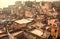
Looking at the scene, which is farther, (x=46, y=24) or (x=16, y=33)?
(x=46, y=24)

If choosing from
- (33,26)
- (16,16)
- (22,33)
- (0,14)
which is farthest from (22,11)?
(22,33)

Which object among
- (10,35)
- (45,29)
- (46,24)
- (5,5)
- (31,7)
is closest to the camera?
(10,35)

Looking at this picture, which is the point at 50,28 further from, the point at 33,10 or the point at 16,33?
the point at 33,10

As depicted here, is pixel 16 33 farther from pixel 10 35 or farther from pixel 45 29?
pixel 45 29

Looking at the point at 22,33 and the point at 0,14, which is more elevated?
the point at 0,14

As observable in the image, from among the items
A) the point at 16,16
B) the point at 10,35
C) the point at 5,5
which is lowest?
the point at 10,35

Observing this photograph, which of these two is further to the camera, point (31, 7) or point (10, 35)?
point (31, 7)

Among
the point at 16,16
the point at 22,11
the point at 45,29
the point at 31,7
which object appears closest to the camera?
the point at 45,29

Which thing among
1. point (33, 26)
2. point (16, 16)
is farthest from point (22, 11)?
point (33, 26)

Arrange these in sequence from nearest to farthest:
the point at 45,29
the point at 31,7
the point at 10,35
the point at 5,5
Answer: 1. the point at 10,35
2. the point at 45,29
3. the point at 31,7
4. the point at 5,5
